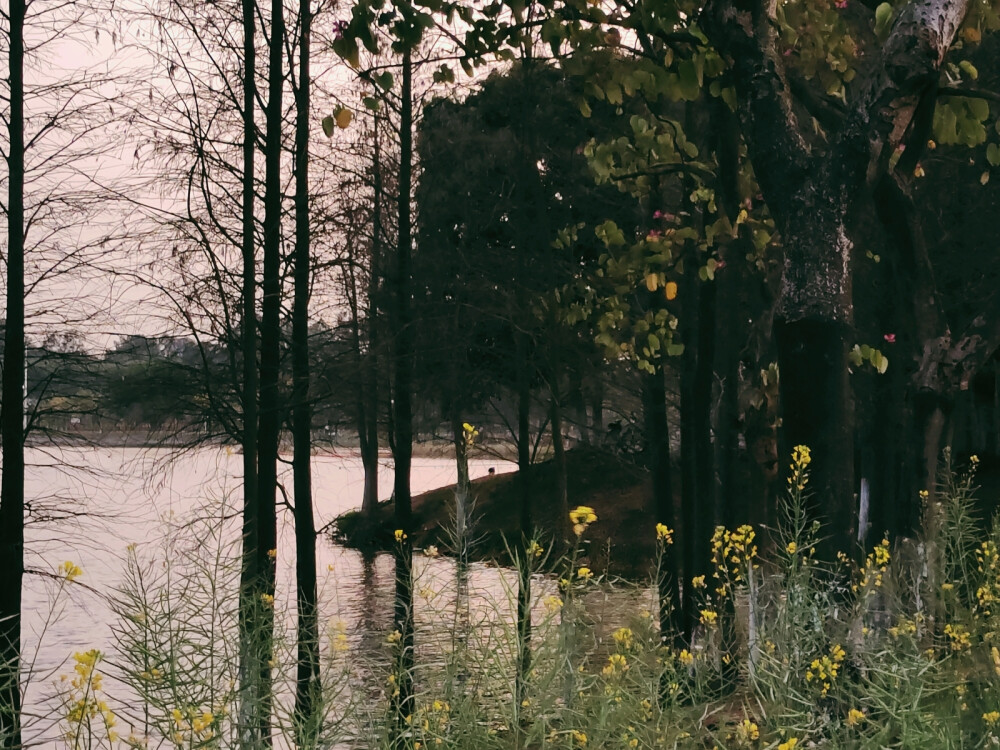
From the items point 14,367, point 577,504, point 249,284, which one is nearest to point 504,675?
A: point 249,284

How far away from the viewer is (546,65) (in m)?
26.4

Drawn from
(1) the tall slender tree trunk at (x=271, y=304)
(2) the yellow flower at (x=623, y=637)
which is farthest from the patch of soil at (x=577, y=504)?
(2) the yellow flower at (x=623, y=637)

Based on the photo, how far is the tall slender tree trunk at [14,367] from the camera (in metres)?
14.9

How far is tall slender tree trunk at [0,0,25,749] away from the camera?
1495 centimetres

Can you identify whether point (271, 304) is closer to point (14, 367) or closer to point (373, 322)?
point (14, 367)

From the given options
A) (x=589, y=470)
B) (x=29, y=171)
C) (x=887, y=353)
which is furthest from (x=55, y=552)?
(x=589, y=470)

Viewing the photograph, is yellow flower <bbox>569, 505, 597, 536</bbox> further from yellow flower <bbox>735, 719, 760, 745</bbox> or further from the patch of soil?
the patch of soil

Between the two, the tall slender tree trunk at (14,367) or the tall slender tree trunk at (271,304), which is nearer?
the tall slender tree trunk at (14,367)

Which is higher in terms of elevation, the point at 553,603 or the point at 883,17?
the point at 883,17

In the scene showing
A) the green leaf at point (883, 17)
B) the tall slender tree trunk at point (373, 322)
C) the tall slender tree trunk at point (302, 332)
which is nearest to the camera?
the green leaf at point (883, 17)

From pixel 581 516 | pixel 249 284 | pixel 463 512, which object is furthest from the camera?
pixel 249 284

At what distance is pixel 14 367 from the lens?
49.9ft

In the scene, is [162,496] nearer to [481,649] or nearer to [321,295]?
[321,295]

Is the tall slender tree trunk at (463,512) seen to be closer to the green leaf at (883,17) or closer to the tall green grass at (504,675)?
the tall green grass at (504,675)
